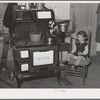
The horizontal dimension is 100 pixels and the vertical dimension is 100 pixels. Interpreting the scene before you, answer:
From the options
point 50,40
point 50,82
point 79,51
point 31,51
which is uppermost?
point 50,40

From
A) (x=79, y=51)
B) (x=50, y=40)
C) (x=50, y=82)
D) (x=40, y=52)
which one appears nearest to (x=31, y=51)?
(x=40, y=52)

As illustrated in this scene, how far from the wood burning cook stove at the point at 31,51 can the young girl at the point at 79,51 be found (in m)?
0.36

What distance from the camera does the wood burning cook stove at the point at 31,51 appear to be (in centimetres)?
244

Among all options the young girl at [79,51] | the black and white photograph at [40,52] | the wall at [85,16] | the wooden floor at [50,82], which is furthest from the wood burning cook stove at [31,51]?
the wall at [85,16]

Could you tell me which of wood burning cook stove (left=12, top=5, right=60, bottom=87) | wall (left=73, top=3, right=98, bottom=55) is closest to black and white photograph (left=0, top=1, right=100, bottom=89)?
wood burning cook stove (left=12, top=5, right=60, bottom=87)

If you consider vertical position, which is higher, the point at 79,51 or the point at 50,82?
the point at 79,51

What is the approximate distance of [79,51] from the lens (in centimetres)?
292

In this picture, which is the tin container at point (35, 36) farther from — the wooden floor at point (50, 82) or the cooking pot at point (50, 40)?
the wooden floor at point (50, 82)

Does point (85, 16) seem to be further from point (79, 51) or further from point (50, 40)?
point (50, 40)

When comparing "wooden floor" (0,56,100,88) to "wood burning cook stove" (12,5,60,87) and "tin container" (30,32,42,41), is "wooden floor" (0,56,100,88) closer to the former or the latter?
"wood burning cook stove" (12,5,60,87)

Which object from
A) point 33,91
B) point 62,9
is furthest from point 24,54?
point 62,9

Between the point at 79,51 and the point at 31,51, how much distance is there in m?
0.79

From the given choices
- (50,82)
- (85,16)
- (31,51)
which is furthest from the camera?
(85,16)

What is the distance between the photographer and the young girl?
2814 mm
